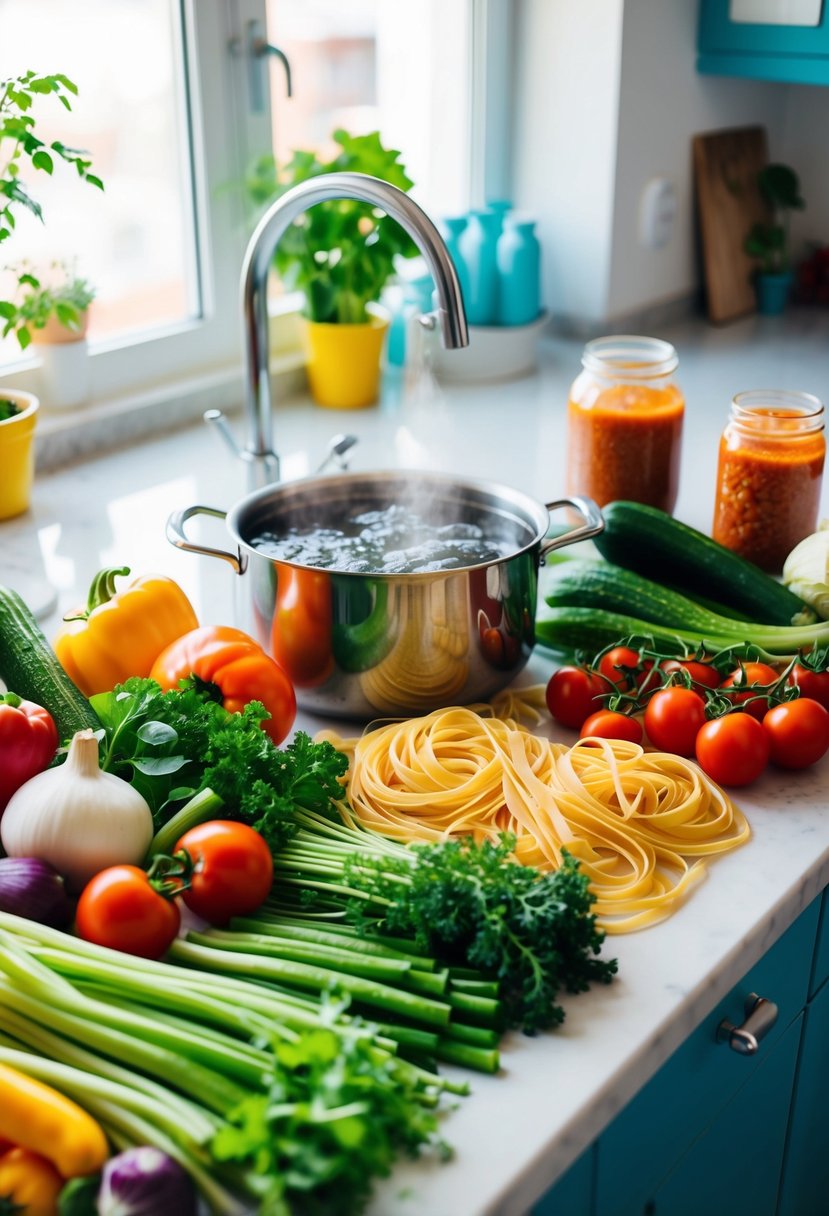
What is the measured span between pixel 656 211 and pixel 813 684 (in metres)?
1.52

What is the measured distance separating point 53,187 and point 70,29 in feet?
0.70

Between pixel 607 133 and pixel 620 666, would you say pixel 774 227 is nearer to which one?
pixel 607 133

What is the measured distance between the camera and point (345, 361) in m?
2.12

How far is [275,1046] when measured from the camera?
74 cm

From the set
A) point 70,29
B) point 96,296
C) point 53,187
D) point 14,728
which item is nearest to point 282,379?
point 96,296

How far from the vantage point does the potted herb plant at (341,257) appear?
203 centimetres

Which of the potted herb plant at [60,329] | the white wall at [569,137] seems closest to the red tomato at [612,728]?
the potted herb plant at [60,329]

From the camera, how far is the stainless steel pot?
113 centimetres

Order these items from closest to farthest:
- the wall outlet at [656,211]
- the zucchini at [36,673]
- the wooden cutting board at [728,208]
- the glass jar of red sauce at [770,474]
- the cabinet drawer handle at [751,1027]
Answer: the cabinet drawer handle at [751,1027]
the zucchini at [36,673]
the glass jar of red sauce at [770,474]
the wall outlet at [656,211]
the wooden cutting board at [728,208]

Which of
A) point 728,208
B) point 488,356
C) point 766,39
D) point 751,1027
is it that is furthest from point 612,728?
point 728,208

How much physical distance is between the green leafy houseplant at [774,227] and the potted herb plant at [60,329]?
4.59 feet

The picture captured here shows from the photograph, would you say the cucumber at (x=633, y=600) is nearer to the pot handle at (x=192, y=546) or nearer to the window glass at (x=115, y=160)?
the pot handle at (x=192, y=546)

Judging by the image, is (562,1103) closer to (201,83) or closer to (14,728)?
(14,728)

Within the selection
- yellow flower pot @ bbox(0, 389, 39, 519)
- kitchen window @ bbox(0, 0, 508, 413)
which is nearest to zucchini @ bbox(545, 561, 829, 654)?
yellow flower pot @ bbox(0, 389, 39, 519)
